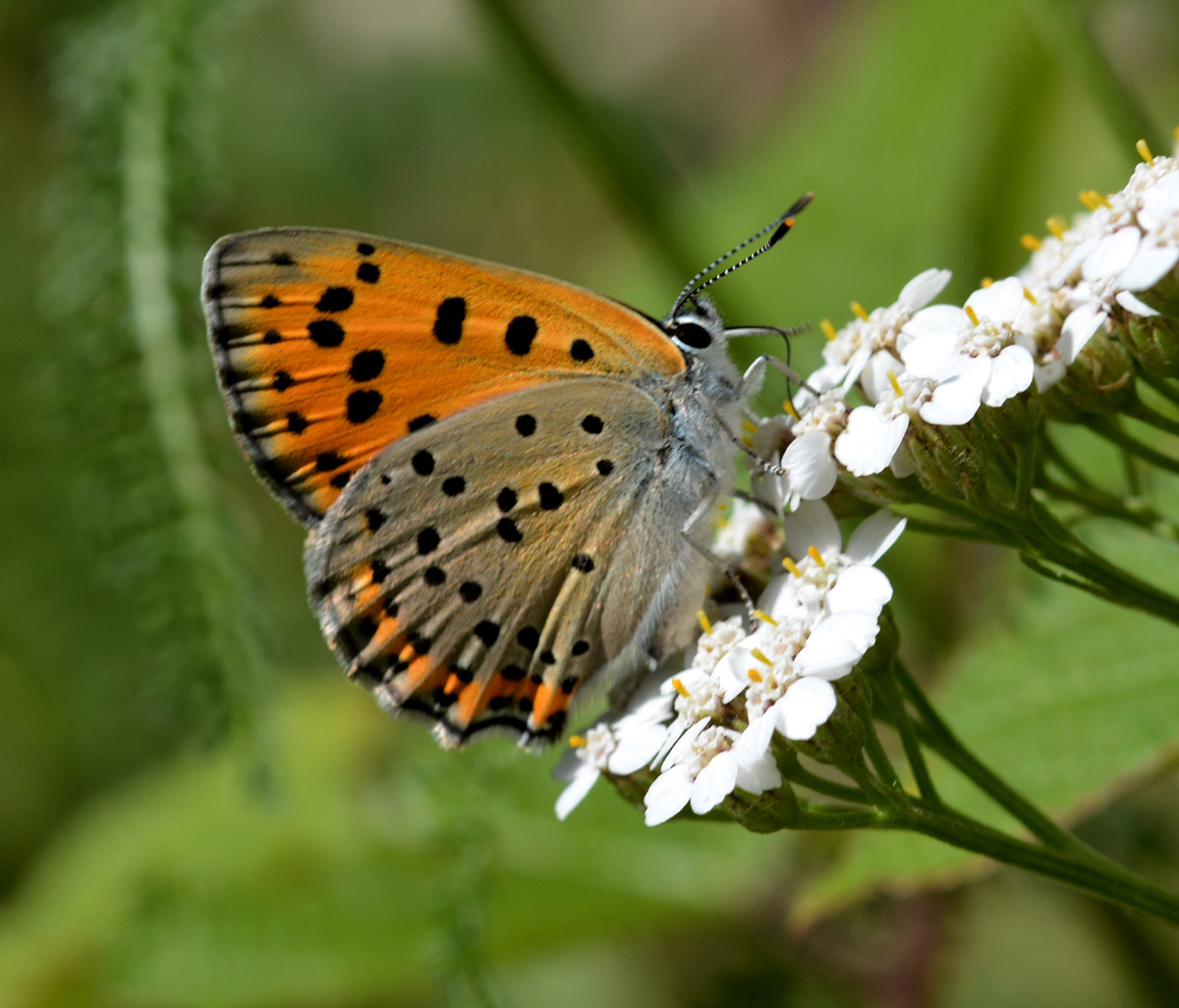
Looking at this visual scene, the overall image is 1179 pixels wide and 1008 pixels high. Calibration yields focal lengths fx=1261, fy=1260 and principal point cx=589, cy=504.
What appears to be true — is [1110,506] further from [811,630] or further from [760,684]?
[760,684]

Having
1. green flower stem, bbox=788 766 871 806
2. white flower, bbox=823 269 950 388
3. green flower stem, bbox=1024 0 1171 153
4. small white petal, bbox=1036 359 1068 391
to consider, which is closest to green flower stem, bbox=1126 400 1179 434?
small white petal, bbox=1036 359 1068 391

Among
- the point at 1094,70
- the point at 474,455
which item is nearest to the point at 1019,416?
the point at 474,455

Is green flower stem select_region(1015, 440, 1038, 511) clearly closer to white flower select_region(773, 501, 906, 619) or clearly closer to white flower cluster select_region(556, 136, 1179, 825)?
white flower cluster select_region(556, 136, 1179, 825)

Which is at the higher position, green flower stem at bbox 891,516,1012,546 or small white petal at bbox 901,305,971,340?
small white petal at bbox 901,305,971,340

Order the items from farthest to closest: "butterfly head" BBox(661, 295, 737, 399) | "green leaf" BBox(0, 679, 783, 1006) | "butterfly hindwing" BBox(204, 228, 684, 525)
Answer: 1. "green leaf" BBox(0, 679, 783, 1006)
2. "butterfly head" BBox(661, 295, 737, 399)
3. "butterfly hindwing" BBox(204, 228, 684, 525)

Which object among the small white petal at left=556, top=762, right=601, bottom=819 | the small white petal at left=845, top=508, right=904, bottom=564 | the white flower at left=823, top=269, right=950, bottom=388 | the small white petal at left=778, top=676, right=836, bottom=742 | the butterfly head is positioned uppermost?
the butterfly head

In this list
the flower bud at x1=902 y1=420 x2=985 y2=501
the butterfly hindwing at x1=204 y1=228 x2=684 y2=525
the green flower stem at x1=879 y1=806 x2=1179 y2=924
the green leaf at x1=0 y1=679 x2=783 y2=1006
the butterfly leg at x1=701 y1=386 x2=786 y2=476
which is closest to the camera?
the green flower stem at x1=879 y1=806 x2=1179 y2=924

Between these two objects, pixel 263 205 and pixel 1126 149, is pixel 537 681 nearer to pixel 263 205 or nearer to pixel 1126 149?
pixel 1126 149
